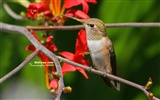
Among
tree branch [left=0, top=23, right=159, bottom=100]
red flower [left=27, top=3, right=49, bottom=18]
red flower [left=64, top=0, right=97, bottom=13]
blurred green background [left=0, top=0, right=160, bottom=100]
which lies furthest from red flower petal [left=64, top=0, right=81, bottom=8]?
blurred green background [left=0, top=0, right=160, bottom=100]

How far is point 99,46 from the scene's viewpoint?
1.82 meters

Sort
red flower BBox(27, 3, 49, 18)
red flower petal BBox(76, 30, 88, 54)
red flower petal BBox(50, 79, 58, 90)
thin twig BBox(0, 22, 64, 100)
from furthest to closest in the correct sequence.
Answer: red flower BBox(27, 3, 49, 18) < red flower petal BBox(76, 30, 88, 54) < red flower petal BBox(50, 79, 58, 90) < thin twig BBox(0, 22, 64, 100)

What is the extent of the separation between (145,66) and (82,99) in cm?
33

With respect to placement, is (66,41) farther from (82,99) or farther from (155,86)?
(155,86)

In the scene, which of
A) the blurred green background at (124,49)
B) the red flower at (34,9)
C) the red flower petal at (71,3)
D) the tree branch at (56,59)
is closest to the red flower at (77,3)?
the red flower petal at (71,3)

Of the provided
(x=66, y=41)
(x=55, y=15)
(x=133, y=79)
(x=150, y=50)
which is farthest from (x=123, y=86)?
(x=55, y=15)

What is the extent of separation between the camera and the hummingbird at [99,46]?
1782 millimetres

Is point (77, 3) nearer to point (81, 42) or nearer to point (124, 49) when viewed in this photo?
point (81, 42)

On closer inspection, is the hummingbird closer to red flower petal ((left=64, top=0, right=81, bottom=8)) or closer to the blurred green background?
red flower petal ((left=64, top=0, right=81, bottom=8))

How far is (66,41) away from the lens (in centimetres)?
234

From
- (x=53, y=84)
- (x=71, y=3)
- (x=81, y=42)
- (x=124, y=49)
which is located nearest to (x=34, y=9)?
(x=71, y=3)

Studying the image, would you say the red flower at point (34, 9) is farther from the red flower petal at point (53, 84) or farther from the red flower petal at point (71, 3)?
the red flower petal at point (53, 84)

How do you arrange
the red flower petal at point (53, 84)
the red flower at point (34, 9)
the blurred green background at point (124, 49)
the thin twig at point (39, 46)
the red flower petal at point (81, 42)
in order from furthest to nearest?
the blurred green background at point (124, 49)
the red flower at point (34, 9)
the red flower petal at point (81, 42)
the red flower petal at point (53, 84)
the thin twig at point (39, 46)

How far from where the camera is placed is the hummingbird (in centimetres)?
178
